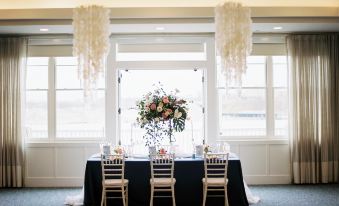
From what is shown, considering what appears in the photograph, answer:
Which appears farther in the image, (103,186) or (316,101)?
(316,101)

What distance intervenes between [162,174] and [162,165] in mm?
202

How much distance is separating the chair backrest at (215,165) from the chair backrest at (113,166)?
4.29ft

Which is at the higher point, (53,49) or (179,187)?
(53,49)

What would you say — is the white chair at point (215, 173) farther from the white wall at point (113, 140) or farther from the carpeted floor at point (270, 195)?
the white wall at point (113, 140)

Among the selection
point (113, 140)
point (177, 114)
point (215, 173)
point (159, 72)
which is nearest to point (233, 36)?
point (177, 114)

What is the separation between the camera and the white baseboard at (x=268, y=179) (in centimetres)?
Result: 777

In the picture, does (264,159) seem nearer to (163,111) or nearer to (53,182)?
(163,111)

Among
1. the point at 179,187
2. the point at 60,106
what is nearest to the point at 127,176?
the point at 179,187

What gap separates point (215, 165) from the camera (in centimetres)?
595

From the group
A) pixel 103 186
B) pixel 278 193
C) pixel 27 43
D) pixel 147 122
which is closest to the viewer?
pixel 103 186

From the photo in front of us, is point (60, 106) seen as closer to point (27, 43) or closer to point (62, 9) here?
point (27, 43)

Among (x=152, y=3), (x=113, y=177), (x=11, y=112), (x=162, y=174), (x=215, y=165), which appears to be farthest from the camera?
(x=11, y=112)

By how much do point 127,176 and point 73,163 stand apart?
2179mm

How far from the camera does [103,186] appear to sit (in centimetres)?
579
